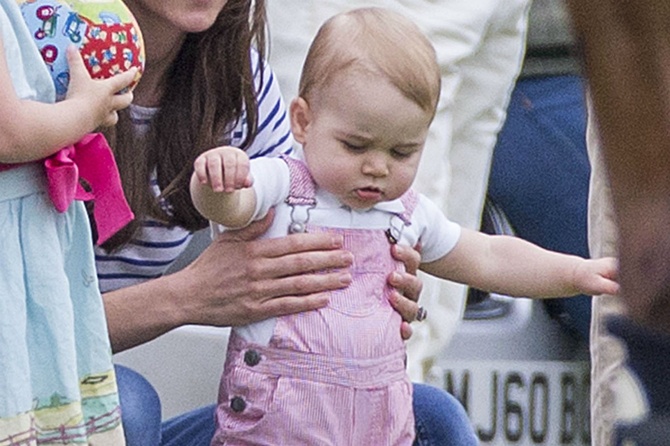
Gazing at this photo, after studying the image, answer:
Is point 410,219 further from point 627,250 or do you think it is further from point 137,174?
point 627,250

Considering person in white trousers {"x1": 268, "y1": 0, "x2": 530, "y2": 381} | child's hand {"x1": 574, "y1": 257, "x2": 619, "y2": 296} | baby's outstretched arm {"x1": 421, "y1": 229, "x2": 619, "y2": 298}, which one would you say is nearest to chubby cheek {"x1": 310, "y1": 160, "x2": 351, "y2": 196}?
baby's outstretched arm {"x1": 421, "y1": 229, "x2": 619, "y2": 298}

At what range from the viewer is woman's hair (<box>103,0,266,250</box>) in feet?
8.25

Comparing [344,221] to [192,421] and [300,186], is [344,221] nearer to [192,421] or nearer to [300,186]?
[300,186]

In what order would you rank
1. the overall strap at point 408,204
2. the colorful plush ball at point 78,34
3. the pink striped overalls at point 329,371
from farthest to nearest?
the overall strap at point 408,204 < the pink striped overalls at point 329,371 < the colorful plush ball at point 78,34

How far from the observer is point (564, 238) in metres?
3.88

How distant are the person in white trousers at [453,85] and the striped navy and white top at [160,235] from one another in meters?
0.50

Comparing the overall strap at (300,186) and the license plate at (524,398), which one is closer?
the overall strap at (300,186)

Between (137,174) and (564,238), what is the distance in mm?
1597

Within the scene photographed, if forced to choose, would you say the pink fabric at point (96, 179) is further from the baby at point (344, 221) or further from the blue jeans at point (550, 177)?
the blue jeans at point (550, 177)

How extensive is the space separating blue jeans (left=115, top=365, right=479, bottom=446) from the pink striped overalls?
166 mm

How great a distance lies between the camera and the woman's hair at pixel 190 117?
8.25 feet

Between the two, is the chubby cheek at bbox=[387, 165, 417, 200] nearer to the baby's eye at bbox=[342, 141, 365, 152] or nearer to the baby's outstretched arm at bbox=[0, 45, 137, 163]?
the baby's eye at bbox=[342, 141, 365, 152]

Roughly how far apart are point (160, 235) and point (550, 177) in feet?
4.91

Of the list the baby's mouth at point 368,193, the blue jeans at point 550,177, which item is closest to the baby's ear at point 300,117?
the baby's mouth at point 368,193
